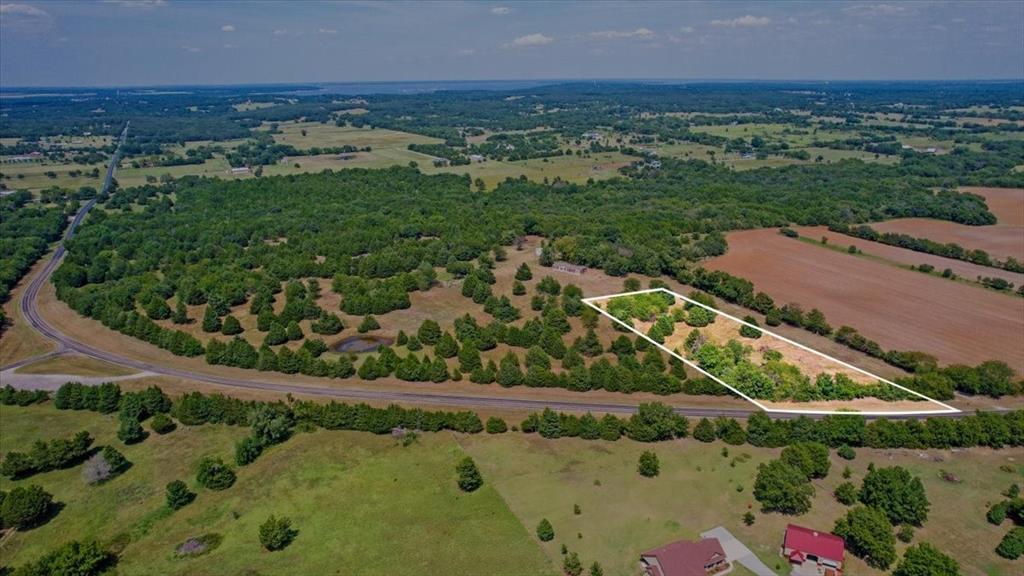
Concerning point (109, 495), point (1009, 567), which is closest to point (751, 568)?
point (1009, 567)

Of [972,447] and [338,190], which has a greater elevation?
[338,190]

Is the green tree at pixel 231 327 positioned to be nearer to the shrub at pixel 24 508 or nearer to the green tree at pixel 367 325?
the green tree at pixel 367 325

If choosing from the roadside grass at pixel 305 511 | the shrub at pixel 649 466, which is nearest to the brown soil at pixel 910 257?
the shrub at pixel 649 466

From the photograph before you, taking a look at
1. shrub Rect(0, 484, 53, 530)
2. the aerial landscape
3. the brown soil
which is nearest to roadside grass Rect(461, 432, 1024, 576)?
the aerial landscape

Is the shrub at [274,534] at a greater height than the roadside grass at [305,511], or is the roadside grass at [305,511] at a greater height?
the shrub at [274,534]

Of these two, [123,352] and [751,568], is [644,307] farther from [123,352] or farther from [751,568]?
[123,352]

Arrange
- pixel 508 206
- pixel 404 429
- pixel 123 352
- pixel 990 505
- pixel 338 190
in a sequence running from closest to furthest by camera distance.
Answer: pixel 990 505
pixel 404 429
pixel 123 352
pixel 508 206
pixel 338 190
